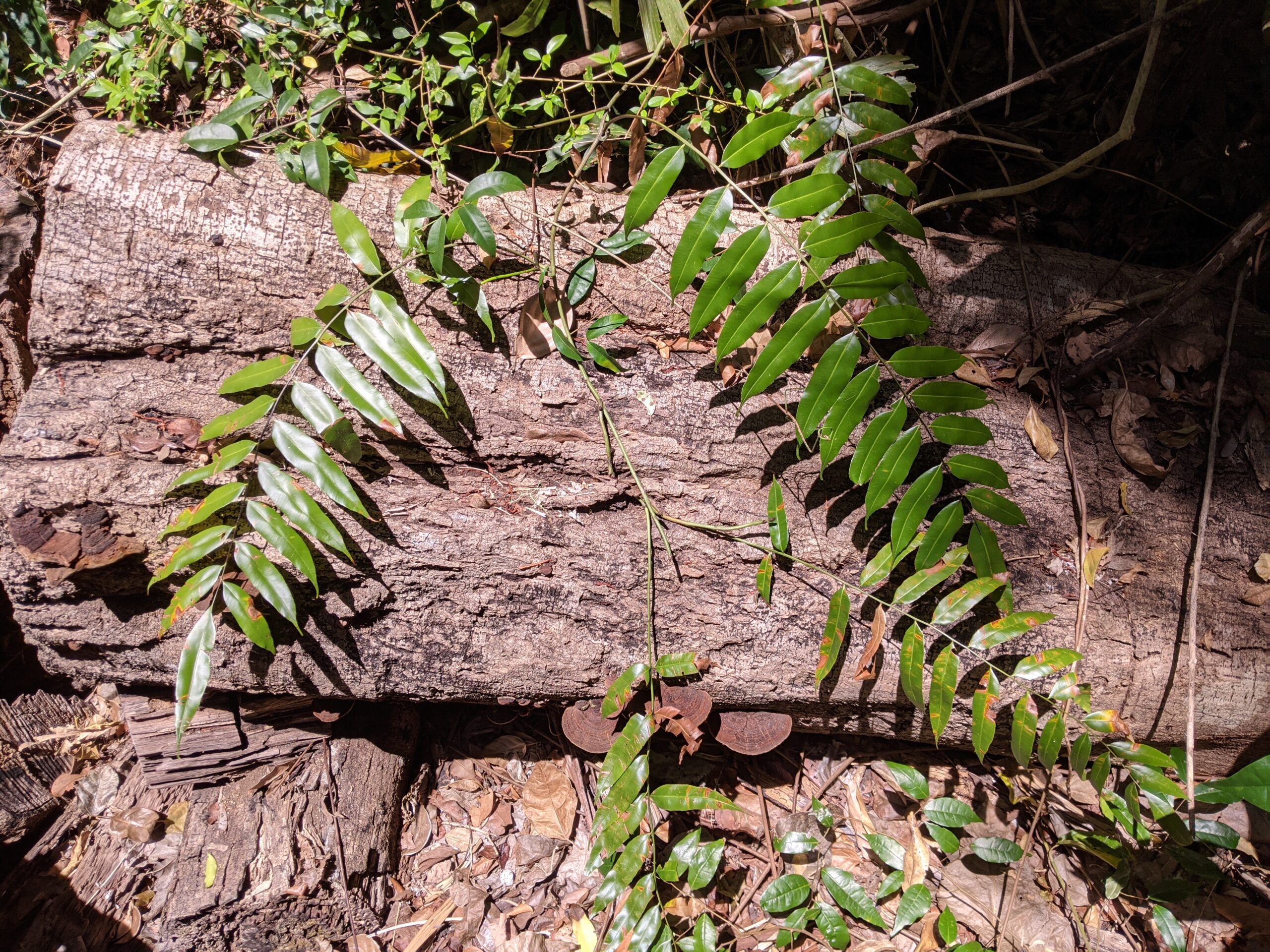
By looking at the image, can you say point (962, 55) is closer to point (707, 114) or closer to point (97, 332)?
point (707, 114)

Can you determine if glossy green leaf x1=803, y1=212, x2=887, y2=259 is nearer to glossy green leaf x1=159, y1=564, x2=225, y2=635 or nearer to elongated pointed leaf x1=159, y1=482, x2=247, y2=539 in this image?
elongated pointed leaf x1=159, y1=482, x2=247, y2=539

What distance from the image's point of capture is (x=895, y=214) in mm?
1392

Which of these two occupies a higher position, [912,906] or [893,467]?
[893,467]

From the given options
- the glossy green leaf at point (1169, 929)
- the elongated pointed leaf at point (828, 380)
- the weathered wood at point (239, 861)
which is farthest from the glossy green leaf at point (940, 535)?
the weathered wood at point (239, 861)

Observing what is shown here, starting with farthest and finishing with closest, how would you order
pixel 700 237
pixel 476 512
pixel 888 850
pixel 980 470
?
pixel 888 850 < pixel 476 512 < pixel 980 470 < pixel 700 237

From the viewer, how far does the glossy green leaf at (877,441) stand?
1.41 metres

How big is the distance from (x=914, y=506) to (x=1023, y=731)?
0.52 meters

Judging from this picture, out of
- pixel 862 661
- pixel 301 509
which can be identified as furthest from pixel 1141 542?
pixel 301 509

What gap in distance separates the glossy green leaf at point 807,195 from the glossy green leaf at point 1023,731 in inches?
43.3

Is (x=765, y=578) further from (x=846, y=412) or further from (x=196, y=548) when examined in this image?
(x=196, y=548)

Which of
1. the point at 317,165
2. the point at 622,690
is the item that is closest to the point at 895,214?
the point at 622,690

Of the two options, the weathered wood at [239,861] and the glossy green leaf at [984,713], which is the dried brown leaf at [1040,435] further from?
the weathered wood at [239,861]

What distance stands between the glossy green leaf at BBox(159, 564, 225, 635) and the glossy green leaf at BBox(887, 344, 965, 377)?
1461 mm

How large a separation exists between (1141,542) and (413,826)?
215 cm
